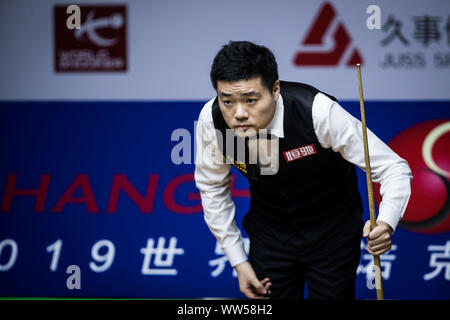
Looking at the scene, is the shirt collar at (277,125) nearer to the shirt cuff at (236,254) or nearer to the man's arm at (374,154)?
the man's arm at (374,154)

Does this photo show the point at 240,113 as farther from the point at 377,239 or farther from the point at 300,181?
the point at 377,239

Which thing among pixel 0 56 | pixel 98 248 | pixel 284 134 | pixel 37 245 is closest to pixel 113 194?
pixel 98 248

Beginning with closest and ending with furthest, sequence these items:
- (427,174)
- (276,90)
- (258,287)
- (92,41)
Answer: (276,90), (258,287), (427,174), (92,41)

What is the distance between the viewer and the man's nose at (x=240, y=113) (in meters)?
1.61

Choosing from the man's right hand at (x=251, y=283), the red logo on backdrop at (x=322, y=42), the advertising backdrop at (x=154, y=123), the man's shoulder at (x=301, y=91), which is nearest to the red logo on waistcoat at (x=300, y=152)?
the man's shoulder at (x=301, y=91)

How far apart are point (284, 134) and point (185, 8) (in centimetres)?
167

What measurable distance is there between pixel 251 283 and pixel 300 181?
1.26ft

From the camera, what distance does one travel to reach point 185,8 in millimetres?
3193

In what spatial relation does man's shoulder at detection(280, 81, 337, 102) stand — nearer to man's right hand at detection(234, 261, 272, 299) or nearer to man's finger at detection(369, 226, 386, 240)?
man's finger at detection(369, 226, 386, 240)

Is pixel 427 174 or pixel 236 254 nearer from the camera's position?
pixel 236 254

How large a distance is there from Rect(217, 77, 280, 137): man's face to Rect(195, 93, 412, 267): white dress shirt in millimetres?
160

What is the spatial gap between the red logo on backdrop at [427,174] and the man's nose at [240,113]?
5.62 ft

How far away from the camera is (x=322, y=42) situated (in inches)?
123

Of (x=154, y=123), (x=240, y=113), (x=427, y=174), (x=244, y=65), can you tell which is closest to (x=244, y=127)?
(x=240, y=113)
